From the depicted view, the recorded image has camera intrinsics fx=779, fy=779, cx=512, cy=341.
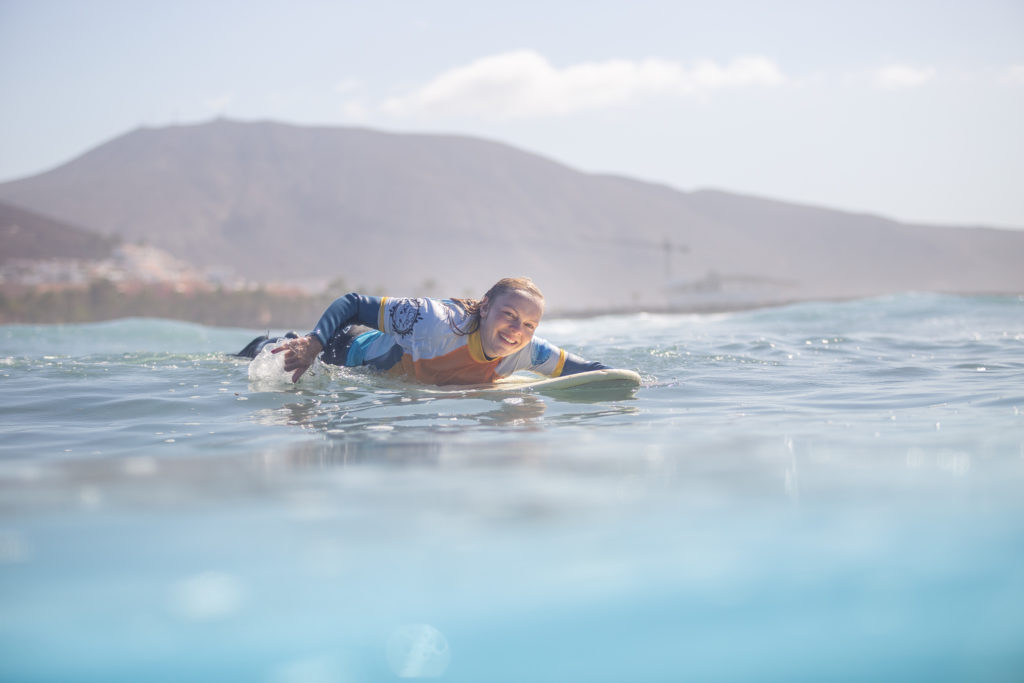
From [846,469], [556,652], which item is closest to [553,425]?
[846,469]

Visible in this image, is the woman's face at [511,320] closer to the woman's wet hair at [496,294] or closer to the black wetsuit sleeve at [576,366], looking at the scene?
the woman's wet hair at [496,294]

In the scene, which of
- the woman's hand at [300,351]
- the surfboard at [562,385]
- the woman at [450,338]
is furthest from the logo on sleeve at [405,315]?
the woman's hand at [300,351]

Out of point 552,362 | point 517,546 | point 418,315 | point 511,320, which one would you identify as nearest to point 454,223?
point 552,362

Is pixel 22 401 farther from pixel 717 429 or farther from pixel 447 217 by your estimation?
pixel 447 217

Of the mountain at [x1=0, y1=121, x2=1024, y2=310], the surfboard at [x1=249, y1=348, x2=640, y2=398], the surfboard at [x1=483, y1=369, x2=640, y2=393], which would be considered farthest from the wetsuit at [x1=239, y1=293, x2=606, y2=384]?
the mountain at [x1=0, y1=121, x2=1024, y2=310]

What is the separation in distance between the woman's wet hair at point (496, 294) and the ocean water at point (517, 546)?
0.99 meters

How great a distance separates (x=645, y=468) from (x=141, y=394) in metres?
3.38

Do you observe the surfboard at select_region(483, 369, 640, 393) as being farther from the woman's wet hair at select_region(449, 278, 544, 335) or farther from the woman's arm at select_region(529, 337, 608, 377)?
the woman's wet hair at select_region(449, 278, 544, 335)

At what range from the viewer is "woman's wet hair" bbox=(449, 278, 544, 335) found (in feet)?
14.9

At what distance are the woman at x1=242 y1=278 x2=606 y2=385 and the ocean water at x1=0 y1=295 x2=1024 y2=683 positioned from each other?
0.85 metres

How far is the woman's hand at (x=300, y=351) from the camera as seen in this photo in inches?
170

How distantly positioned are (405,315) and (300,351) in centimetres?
67

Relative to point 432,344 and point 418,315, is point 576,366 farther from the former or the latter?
point 418,315

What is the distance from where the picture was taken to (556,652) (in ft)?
4.64
